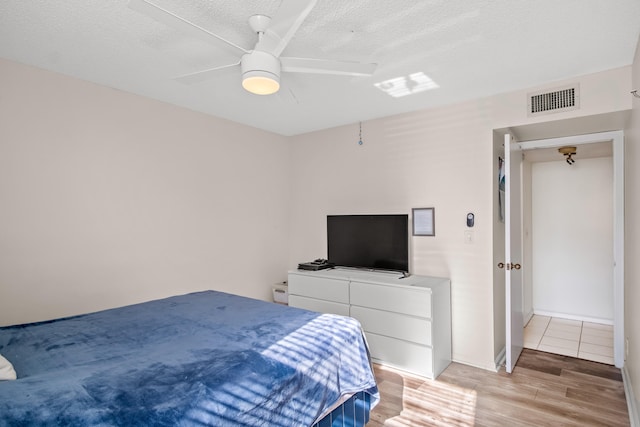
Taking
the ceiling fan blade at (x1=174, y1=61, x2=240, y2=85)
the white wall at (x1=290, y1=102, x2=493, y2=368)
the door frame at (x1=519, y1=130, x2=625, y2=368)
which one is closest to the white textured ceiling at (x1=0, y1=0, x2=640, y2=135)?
the ceiling fan blade at (x1=174, y1=61, x2=240, y2=85)

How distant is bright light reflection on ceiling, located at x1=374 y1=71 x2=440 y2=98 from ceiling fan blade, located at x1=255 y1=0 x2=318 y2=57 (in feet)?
4.16

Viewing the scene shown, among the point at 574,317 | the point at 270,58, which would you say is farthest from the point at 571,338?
the point at 270,58

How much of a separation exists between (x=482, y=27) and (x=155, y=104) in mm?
2767

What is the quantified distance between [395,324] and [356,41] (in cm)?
236

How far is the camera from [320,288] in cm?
367

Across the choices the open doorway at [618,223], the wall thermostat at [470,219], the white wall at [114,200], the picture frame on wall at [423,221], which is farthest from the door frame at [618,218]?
the white wall at [114,200]

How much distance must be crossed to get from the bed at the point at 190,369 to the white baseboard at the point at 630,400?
161cm

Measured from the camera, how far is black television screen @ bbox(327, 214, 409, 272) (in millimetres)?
3551

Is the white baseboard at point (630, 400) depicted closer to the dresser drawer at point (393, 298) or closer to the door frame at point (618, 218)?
the door frame at point (618, 218)

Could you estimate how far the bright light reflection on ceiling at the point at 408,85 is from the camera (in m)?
2.78

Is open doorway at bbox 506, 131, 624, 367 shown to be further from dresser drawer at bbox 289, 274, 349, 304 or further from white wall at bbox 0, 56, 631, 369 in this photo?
dresser drawer at bbox 289, 274, 349, 304

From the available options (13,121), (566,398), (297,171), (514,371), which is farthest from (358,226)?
(13,121)

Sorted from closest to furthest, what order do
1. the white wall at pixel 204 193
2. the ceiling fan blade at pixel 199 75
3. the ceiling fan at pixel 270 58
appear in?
A: the ceiling fan at pixel 270 58
the ceiling fan blade at pixel 199 75
the white wall at pixel 204 193

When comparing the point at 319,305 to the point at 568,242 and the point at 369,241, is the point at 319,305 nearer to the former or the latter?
the point at 369,241
